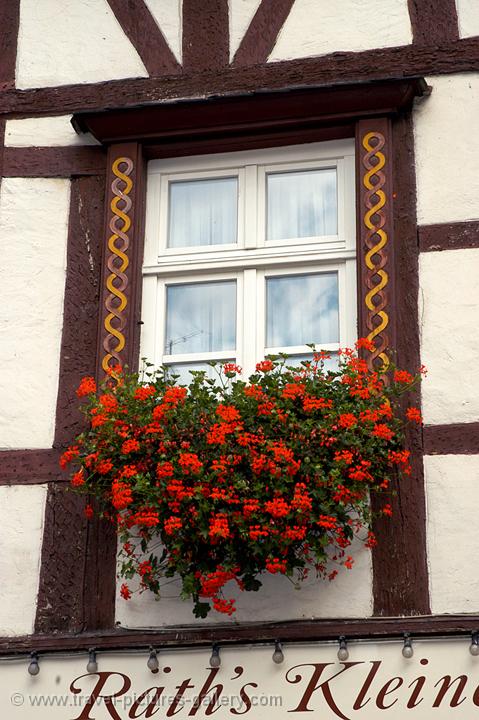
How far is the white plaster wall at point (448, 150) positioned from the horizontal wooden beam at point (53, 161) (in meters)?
1.63

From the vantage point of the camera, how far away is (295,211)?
7.89 metres

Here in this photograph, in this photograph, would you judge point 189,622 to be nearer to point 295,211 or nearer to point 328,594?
point 328,594

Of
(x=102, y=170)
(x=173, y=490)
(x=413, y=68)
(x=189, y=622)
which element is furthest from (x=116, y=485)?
(x=413, y=68)

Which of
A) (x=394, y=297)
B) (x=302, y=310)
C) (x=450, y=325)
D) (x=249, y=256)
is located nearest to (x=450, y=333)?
(x=450, y=325)

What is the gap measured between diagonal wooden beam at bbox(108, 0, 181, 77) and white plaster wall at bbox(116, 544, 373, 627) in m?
2.81

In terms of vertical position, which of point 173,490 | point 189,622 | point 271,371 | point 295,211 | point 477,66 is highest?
point 477,66

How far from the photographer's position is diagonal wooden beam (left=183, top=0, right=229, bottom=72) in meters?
8.17

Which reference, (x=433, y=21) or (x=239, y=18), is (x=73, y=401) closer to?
(x=239, y=18)

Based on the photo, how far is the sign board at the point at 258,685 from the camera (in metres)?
6.55

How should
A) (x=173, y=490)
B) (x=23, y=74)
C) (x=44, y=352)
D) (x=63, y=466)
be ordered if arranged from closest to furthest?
1. (x=173, y=490)
2. (x=63, y=466)
3. (x=44, y=352)
4. (x=23, y=74)

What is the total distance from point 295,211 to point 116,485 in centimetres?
188

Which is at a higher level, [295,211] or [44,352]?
[295,211]

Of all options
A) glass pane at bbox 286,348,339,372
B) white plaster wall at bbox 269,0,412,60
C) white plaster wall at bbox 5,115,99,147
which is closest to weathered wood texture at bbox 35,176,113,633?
white plaster wall at bbox 5,115,99,147

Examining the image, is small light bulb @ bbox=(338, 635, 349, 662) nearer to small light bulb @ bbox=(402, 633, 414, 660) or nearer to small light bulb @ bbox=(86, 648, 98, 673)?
small light bulb @ bbox=(402, 633, 414, 660)
